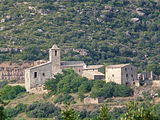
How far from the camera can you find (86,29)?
6299 inches

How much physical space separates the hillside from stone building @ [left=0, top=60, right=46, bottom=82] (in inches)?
77.6

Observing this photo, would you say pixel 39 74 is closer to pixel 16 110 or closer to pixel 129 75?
pixel 16 110

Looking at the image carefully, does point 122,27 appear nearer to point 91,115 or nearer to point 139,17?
point 139,17

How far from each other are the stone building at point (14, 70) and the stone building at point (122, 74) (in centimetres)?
1838

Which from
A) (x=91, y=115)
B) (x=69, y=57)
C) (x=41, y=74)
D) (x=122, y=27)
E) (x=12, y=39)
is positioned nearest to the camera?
(x=91, y=115)

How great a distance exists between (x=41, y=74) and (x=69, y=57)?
16738 mm

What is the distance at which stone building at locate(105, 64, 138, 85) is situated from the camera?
395ft

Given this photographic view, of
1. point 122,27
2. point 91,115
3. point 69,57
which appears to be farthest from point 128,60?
point 91,115

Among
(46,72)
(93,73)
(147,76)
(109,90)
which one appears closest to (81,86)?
(109,90)

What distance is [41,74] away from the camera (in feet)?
415

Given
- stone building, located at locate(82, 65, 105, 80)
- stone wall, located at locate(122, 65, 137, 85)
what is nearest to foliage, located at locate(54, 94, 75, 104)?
stone building, located at locate(82, 65, 105, 80)

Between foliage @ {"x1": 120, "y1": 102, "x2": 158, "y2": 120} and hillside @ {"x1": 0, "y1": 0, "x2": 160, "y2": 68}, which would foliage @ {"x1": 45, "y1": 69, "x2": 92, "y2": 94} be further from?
foliage @ {"x1": 120, "y1": 102, "x2": 158, "y2": 120}

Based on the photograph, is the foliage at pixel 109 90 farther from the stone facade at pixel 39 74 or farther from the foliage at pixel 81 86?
the stone facade at pixel 39 74

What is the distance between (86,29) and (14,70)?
2147cm
